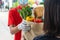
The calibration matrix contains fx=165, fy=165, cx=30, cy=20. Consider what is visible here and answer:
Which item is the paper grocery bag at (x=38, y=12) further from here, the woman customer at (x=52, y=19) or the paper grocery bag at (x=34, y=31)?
the woman customer at (x=52, y=19)

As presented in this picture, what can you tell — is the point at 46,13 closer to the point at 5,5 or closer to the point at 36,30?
the point at 36,30

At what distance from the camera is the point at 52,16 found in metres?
0.75

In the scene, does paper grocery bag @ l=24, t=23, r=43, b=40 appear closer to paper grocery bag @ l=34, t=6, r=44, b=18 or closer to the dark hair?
paper grocery bag @ l=34, t=6, r=44, b=18

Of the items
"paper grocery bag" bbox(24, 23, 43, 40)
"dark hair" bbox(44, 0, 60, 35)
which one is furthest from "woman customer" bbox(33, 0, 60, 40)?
"paper grocery bag" bbox(24, 23, 43, 40)

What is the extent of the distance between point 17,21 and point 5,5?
736mm

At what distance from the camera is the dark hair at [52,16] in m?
0.74

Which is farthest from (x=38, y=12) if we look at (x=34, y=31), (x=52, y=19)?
(x=52, y=19)

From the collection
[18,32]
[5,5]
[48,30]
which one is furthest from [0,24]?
[48,30]

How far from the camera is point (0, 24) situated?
244 centimetres

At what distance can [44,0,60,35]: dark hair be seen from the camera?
2.43 feet

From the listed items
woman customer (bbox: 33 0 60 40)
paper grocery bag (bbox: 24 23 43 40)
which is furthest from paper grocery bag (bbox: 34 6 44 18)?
woman customer (bbox: 33 0 60 40)

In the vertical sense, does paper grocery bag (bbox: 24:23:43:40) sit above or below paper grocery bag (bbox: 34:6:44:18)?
below

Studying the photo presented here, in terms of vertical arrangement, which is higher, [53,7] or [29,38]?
[53,7]

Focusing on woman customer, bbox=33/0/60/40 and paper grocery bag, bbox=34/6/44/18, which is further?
paper grocery bag, bbox=34/6/44/18
